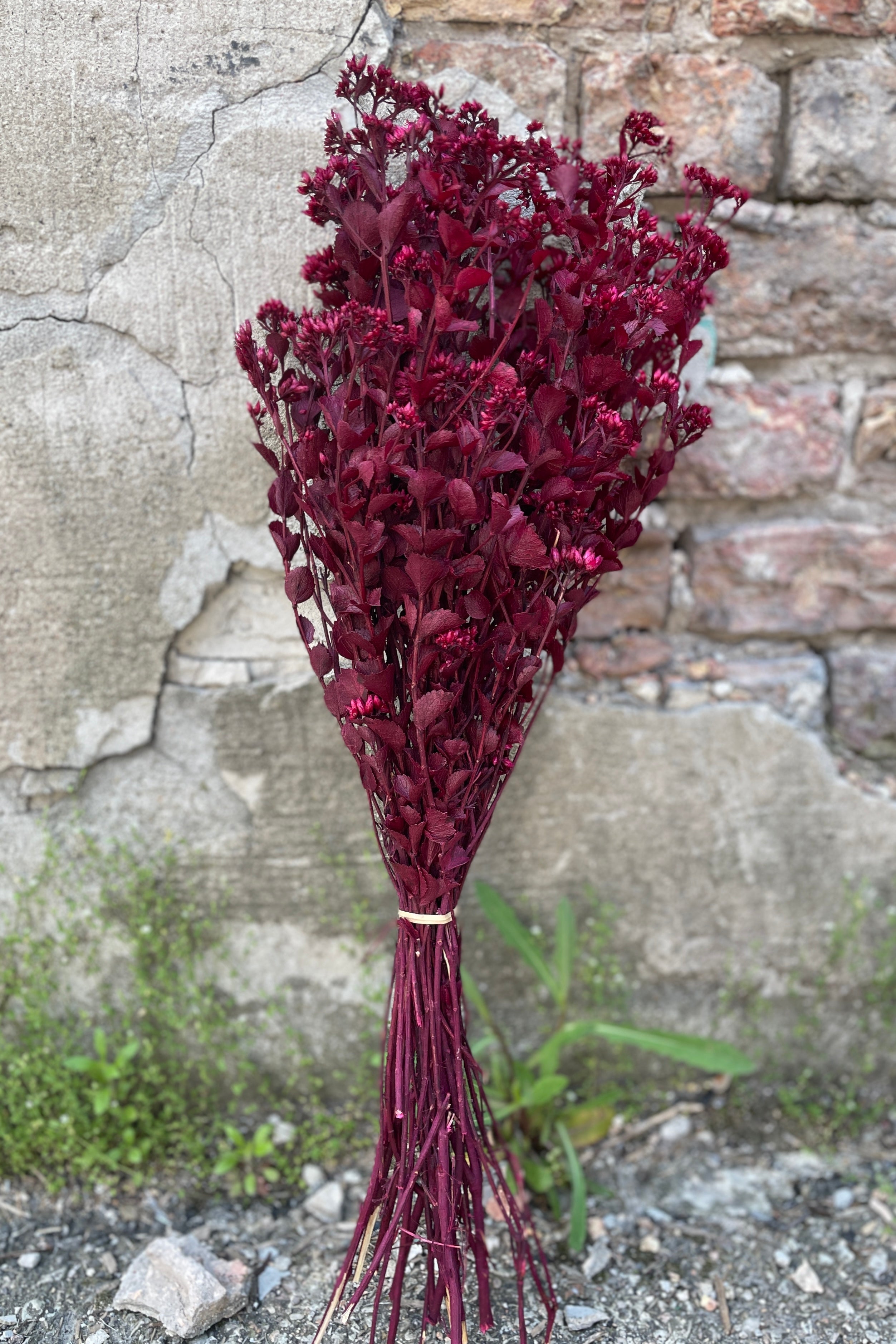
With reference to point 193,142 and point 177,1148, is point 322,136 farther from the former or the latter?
point 177,1148

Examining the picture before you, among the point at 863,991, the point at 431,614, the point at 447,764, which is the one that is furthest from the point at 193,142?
the point at 863,991

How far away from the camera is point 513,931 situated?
177 cm

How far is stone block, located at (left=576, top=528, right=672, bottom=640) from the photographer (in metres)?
1.81

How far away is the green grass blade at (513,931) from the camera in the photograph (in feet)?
5.80

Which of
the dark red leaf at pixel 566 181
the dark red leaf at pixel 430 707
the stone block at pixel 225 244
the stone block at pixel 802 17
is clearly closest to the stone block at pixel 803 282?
the stone block at pixel 802 17

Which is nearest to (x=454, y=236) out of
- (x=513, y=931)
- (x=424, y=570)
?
(x=424, y=570)

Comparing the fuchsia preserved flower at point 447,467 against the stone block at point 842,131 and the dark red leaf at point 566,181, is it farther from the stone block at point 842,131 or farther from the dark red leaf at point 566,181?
the stone block at point 842,131

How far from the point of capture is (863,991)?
1.94 m

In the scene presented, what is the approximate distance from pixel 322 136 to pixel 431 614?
2.76 ft

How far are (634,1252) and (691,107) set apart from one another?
1.96 m

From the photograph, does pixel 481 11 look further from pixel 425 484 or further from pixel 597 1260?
pixel 597 1260

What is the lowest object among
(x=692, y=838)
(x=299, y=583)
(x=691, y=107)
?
(x=692, y=838)

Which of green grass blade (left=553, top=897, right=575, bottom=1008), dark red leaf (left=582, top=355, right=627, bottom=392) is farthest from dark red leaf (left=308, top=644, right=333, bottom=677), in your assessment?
green grass blade (left=553, top=897, right=575, bottom=1008)

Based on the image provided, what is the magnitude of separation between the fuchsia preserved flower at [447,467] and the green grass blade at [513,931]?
0.39 meters
